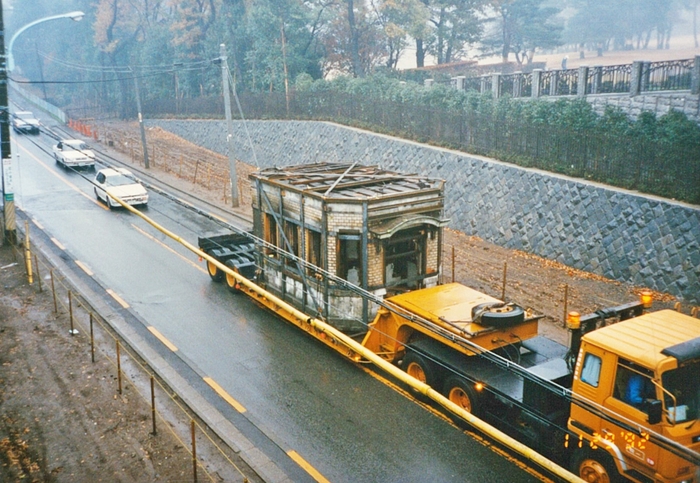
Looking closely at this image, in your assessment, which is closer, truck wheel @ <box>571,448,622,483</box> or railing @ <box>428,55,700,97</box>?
truck wheel @ <box>571,448,622,483</box>

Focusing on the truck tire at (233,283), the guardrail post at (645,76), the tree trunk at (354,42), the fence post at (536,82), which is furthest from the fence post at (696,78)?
the tree trunk at (354,42)

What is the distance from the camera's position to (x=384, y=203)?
1364cm

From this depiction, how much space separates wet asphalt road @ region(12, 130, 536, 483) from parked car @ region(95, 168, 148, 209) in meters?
4.49

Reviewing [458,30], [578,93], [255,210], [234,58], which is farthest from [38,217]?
[458,30]

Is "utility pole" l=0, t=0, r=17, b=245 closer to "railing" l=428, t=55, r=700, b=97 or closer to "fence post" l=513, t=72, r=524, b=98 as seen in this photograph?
"railing" l=428, t=55, r=700, b=97

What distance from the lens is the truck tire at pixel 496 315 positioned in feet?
36.2

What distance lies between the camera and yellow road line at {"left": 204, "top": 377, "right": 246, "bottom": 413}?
12.0 metres

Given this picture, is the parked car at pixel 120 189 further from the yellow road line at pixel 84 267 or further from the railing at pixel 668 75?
the railing at pixel 668 75

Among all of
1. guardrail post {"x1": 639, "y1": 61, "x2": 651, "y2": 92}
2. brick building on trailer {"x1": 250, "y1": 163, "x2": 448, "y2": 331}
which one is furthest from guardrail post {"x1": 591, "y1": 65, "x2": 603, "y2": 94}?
brick building on trailer {"x1": 250, "y1": 163, "x2": 448, "y2": 331}

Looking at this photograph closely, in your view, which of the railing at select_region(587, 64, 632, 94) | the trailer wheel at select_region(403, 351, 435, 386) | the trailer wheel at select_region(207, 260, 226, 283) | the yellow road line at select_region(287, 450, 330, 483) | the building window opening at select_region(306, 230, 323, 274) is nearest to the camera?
the yellow road line at select_region(287, 450, 330, 483)

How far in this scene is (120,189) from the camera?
94.9ft

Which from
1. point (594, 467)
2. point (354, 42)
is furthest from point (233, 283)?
point (354, 42)

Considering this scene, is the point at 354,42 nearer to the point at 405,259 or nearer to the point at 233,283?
the point at 233,283

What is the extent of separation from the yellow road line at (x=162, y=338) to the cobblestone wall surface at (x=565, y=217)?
12195 mm
